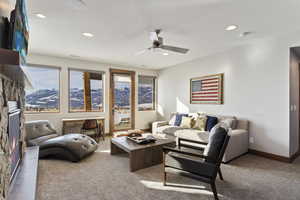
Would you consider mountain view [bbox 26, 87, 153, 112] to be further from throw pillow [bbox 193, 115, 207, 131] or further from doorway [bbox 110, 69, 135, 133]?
throw pillow [bbox 193, 115, 207, 131]

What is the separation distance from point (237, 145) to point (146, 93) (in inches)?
154

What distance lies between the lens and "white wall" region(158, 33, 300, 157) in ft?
9.83

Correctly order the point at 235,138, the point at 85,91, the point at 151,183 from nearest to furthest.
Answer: the point at 151,183 → the point at 235,138 → the point at 85,91

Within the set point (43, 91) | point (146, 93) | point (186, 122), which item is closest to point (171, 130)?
point (186, 122)

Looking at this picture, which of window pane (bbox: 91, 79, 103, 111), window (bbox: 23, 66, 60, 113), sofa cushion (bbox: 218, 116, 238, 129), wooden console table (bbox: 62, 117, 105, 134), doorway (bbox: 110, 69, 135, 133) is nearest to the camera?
sofa cushion (bbox: 218, 116, 238, 129)

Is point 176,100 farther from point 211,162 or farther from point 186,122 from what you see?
point 211,162

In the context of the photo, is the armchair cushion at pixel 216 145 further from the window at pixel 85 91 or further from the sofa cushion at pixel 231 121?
the window at pixel 85 91

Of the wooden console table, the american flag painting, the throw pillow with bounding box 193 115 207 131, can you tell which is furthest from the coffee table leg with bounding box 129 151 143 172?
the american flag painting

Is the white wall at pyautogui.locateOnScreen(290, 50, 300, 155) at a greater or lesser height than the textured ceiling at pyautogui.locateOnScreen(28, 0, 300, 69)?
lesser

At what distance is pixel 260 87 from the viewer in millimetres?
3312

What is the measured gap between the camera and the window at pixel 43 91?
4.24 metres

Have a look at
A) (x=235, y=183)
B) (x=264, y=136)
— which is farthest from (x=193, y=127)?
(x=235, y=183)

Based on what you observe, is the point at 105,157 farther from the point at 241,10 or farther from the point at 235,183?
the point at 241,10

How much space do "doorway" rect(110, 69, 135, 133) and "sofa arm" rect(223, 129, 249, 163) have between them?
364 centimetres
